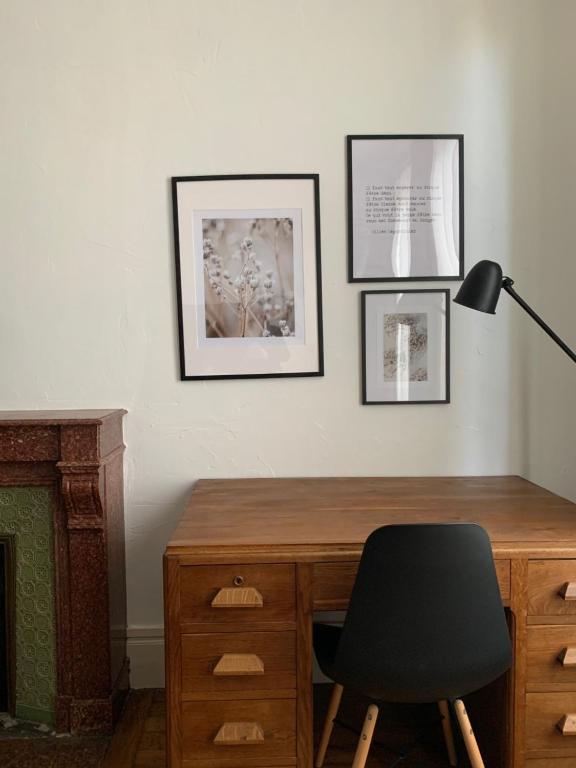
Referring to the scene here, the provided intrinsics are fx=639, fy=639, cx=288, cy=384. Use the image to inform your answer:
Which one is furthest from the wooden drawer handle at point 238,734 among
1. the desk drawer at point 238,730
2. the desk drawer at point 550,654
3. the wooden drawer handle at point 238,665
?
the desk drawer at point 550,654

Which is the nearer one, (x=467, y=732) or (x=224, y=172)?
(x=467, y=732)

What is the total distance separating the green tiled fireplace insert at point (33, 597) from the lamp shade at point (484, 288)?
1508mm

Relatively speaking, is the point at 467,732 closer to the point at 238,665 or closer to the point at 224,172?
the point at 238,665

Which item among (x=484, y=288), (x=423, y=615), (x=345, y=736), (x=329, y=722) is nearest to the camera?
(x=423, y=615)

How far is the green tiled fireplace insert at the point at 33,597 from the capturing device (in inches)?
84.6

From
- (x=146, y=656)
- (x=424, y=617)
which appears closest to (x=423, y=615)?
(x=424, y=617)

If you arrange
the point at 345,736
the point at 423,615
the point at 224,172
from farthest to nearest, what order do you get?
the point at 224,172 < the point at 345,736 < the point at 423,615

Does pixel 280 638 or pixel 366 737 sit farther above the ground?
pixel 280 638

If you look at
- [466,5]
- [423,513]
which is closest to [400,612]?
[423,513]

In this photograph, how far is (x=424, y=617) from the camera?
1436 mm

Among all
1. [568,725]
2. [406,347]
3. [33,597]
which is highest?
[406,347]

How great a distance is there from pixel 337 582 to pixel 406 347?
41.2 inches

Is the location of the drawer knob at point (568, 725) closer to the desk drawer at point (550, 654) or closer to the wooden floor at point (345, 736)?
the desk drawer at point (550, 654)

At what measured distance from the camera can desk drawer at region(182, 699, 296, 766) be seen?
64.2 inches
